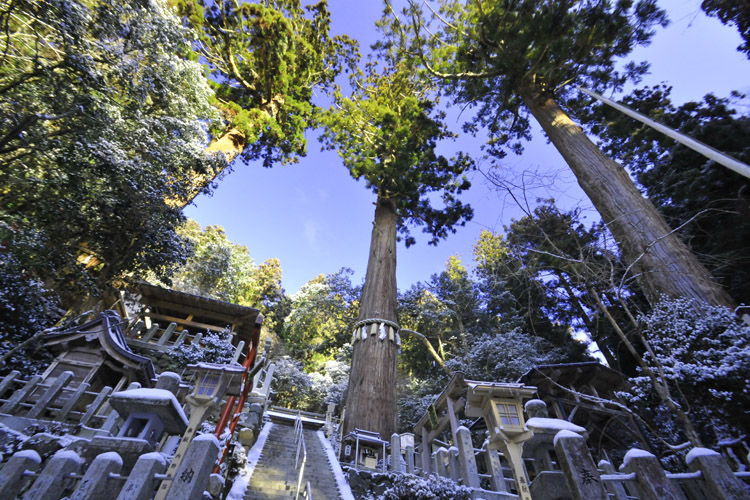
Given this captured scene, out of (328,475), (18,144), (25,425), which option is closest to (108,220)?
(18,144)

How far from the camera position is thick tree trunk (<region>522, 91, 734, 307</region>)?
6164 millimetres

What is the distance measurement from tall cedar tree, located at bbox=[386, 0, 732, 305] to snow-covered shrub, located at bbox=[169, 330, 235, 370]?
Result: 33.2 ft

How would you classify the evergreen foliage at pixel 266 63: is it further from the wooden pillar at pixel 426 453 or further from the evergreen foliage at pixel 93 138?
the wooden pillar at pixel 426 453

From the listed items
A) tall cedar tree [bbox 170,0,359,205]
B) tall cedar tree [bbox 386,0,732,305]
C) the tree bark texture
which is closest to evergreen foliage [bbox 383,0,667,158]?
tall cedar tree [bbox 386,0,732,305]

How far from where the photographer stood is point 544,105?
11.3m

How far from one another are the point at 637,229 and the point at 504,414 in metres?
5.80

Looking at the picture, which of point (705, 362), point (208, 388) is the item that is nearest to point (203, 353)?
point (208, 388)

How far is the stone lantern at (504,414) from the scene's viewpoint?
11.1 ft

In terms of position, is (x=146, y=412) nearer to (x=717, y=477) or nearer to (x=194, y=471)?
(x=194, y=471)

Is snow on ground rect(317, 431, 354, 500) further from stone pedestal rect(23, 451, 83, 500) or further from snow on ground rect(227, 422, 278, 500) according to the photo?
stone pedestal rect(23, 451, 83, 500)

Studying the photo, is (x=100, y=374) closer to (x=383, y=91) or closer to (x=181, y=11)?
(x=181, y=11)

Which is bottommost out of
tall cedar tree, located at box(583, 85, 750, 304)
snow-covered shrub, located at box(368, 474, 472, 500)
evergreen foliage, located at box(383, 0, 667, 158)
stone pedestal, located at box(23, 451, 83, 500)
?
stone pedestal, located at box(23, 451, 83, 500)

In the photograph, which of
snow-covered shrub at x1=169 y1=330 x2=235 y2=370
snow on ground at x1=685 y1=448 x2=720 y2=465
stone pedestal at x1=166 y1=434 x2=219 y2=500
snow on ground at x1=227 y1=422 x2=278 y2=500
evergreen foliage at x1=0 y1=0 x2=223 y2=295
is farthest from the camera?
snow-covered shrub at x1=169 y1=330 x2=235 y2=370

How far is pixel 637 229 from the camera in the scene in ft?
22.5
